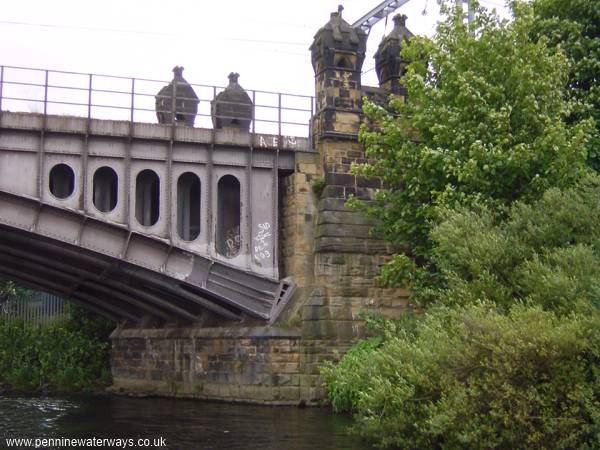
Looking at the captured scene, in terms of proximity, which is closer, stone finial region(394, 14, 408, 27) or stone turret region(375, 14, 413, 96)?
stone turret region(375, 14, 413, 96)

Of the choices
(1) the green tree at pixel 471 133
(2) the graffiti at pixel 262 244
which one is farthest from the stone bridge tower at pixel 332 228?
(1) the green tree at pixel 471 133

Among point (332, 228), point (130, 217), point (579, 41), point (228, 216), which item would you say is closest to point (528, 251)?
point (332, 228)

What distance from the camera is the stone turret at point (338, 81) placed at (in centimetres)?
2002

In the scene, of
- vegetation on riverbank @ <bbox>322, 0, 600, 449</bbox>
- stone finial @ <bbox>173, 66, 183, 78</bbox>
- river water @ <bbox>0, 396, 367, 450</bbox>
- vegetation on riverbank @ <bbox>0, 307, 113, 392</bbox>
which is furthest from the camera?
vegetation on riverbank @ <bbox>0, 307, 113, 392</bbox>

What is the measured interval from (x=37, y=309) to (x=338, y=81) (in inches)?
776

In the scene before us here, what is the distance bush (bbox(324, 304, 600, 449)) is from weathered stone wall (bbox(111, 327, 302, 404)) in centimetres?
710

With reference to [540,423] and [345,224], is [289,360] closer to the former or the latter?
[345,224]

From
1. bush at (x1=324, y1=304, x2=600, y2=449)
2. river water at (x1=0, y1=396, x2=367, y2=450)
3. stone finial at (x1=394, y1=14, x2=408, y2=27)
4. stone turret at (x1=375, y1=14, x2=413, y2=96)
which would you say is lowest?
river water at (x1=0, y1=396, x2=367, y2=450)

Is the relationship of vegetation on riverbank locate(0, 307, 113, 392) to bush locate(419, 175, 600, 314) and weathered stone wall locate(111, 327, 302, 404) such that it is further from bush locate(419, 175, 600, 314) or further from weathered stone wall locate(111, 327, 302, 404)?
bush locate(419, 175, 600, 314)

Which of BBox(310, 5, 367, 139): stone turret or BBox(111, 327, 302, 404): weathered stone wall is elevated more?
BBox(310, 5, 367, 139): stone turret

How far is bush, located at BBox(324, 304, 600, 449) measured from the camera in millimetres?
10250

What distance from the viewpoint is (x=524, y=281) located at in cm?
1265

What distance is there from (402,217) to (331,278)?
7.08ft

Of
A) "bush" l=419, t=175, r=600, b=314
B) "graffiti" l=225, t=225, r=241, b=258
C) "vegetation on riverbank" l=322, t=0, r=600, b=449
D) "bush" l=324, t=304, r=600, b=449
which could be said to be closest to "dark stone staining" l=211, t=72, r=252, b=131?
"graffiti" l=225, t=225, r=241, b=258
